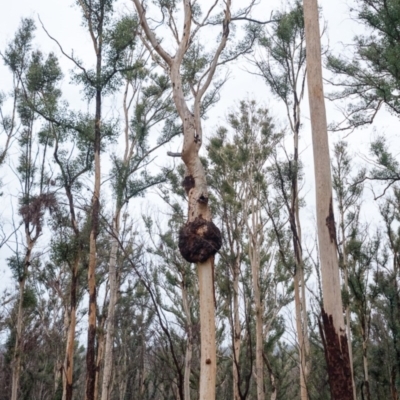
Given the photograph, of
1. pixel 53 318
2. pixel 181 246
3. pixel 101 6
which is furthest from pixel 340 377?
pixel 53 318

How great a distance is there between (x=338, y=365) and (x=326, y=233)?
116 centimetres

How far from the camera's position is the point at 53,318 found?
784 inches

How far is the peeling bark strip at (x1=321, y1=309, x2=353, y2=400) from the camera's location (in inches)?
156

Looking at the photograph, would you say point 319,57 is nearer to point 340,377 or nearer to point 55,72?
point 340,377

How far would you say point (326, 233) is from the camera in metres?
4.36

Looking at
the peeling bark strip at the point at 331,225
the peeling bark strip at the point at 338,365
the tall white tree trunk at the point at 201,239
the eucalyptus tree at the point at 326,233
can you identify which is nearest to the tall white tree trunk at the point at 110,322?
the tall white tree trunk at the point at 201,239

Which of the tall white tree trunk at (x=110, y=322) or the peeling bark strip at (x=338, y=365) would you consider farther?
the tall white tree trunk at (x=110, y=322)

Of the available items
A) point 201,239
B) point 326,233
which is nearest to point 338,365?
point 326,233

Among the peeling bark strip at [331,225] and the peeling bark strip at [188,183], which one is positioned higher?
the peeling bark strip at [188,183]

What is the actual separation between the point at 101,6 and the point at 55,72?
237cm

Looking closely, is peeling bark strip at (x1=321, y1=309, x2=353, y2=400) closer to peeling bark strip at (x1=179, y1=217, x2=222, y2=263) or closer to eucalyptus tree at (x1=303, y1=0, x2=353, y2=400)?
eucalyptus tree at (x1=303, y1=0, x2=353, y2=400)

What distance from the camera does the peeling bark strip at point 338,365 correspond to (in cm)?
397

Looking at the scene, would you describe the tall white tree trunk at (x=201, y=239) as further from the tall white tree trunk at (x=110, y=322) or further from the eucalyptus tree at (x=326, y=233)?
the tall white tree trunk at (x=110, y=322)

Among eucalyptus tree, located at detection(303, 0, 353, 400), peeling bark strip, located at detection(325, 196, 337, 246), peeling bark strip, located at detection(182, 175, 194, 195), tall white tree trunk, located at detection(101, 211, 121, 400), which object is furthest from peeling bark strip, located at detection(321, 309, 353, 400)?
tall white tree trunk, located at detection(101, 211, 121, 400)
